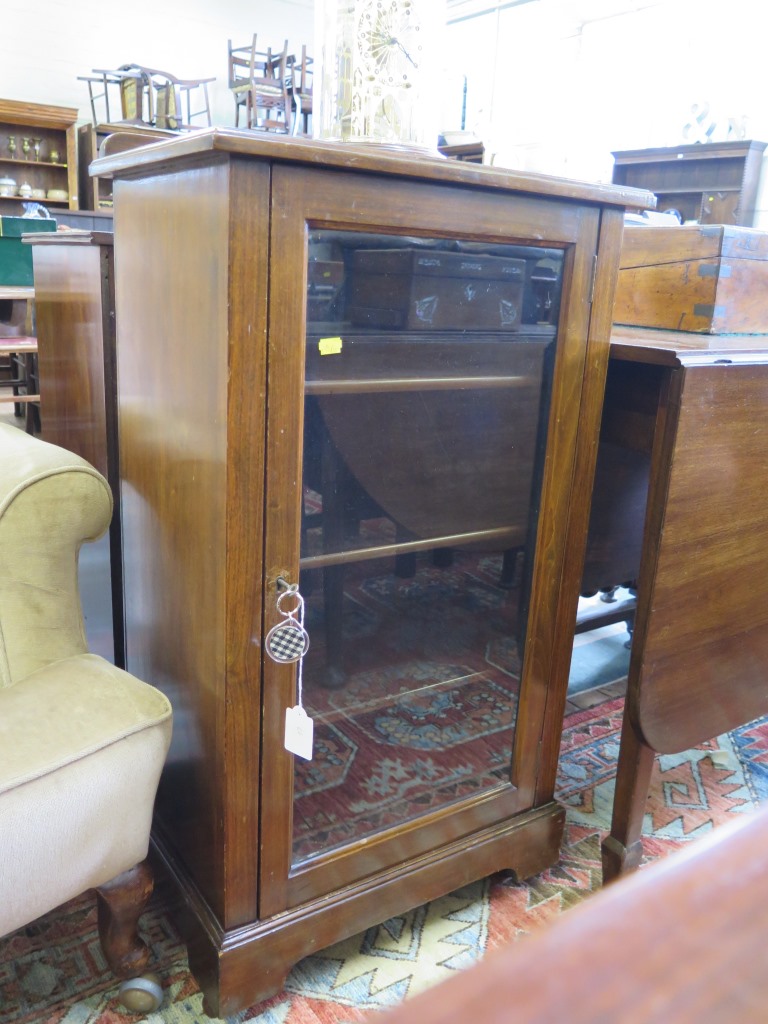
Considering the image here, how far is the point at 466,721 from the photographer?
1.40 m

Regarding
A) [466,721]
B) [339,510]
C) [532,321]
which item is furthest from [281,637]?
[532,321]

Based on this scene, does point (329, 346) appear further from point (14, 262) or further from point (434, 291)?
Result: point (14, 262)

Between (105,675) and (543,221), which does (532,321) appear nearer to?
(543,221)

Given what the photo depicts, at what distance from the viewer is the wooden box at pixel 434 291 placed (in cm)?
107

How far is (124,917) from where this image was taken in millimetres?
1164

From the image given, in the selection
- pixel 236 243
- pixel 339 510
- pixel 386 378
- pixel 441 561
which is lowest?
pixel 441 561

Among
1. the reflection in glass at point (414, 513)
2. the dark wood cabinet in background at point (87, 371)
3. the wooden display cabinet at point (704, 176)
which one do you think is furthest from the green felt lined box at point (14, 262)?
the reflection in glass at point (414, 513)

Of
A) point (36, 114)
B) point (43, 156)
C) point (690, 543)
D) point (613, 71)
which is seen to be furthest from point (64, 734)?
point (43, 156)

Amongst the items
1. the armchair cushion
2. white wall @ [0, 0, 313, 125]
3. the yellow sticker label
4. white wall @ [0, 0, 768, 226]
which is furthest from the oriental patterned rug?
white wall @ [0, 0, 313, 125]

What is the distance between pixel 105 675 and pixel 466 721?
0.59m

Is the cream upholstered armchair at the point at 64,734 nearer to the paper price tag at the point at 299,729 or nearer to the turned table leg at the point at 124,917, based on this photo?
the turned table leg at the point at 124,917

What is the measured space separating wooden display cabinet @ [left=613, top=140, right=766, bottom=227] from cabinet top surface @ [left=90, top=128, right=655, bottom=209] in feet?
15.7

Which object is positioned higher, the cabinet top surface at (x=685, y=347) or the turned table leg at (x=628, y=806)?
the cabinet top surface at (x=685, y=347)

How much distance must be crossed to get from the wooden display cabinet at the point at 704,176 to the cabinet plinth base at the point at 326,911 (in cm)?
502
